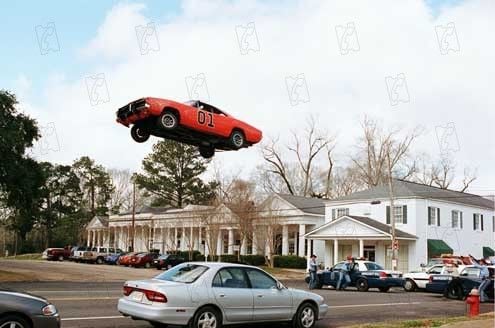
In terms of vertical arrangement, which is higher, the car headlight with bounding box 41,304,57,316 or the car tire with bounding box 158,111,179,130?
the car tire with bounding box 158,111,179,130

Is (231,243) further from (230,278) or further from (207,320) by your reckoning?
(207,320)

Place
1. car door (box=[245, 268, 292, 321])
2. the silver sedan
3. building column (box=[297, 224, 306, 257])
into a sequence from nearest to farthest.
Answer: the silver sedan < car door (box=[245, 268, 292, 321]) < building column (box=[297, 224, 306, 257])

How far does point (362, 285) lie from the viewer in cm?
2939

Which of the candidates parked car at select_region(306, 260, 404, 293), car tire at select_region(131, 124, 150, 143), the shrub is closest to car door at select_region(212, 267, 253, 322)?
car tire at select_region(131, 124, 150, 143)

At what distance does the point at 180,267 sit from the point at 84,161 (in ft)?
299

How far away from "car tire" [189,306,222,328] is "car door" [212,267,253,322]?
17 centimetres

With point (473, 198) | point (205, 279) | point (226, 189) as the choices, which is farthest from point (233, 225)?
point (205, 279)

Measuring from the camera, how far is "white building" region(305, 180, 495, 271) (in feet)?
159

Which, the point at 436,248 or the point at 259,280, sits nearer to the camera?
the point at 259,280

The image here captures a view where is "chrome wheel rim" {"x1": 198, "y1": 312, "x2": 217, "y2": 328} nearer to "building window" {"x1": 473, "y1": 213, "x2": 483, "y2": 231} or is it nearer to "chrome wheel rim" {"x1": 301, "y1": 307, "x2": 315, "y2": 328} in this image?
"chrome wheel rim" {"x1": 301, "y1": 307, "x2": 315, "y2": 328}

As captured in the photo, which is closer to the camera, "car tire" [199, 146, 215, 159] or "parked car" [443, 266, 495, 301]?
"car tire" [199, 146, 215, 159]

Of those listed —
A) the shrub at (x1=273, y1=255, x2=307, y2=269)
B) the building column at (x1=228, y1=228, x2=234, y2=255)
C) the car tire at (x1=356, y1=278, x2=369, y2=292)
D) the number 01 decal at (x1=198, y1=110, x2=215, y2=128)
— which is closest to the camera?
the number 01 decal at (x1=198, y1=110, x2=215, y2=128)

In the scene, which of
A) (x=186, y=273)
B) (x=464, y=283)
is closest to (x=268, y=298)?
(x=186, y=273)

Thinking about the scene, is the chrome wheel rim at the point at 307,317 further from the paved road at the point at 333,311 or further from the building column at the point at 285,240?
the building column at the point at 285,240
